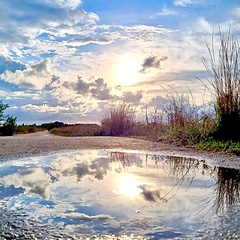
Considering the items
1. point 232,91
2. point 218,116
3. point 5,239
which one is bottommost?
point 5,239

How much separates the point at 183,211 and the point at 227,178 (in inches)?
60.6

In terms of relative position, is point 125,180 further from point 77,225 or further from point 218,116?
point 218,116

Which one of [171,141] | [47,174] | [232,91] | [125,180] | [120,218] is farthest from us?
[171,141]

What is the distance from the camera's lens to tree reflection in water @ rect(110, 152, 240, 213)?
308 centimetres

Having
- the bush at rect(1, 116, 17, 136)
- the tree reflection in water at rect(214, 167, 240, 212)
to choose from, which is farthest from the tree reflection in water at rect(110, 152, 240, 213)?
the bush at rect(1, 116, 17, 136)

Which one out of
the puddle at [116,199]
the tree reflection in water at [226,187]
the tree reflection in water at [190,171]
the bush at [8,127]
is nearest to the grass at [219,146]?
the tree reflection in water at [190,171]

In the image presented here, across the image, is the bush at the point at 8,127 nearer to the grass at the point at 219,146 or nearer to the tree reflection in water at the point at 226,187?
the grass at the point at 219,146

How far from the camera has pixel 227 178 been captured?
13.0ft

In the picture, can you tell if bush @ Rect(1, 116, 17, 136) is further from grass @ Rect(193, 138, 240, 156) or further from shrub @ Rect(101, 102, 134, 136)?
grass @ Rect(193, 138, 240, 156)

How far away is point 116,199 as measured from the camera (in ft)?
9.55

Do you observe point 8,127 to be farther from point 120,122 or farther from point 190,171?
point 190,171

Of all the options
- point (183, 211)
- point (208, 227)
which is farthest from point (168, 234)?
point (183, 211)

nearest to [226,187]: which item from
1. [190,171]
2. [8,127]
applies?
[190,171]

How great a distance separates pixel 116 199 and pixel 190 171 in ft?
5.96
